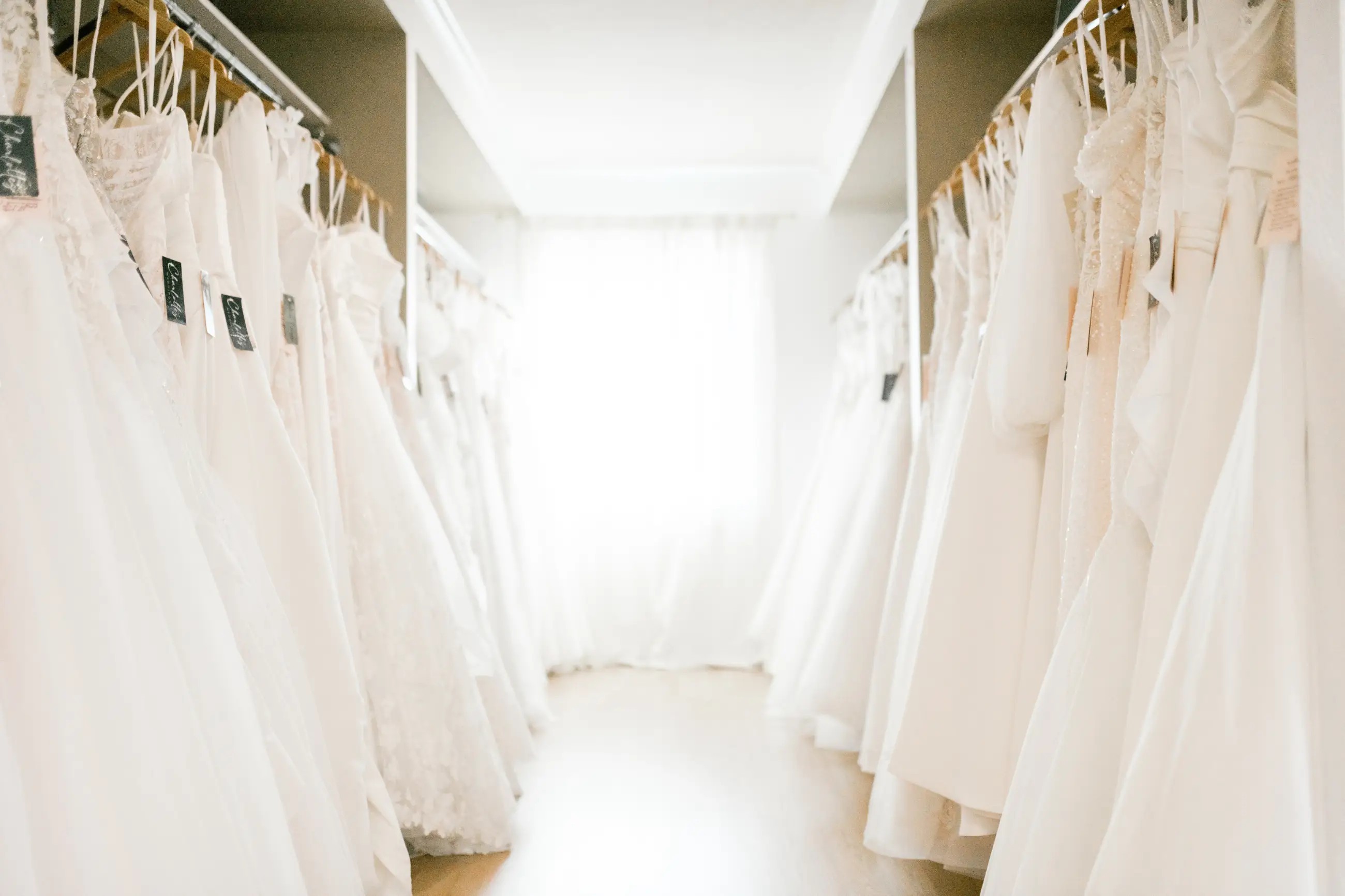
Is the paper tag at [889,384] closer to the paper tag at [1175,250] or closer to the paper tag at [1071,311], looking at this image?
Answer: the paper tag at [1071,311]

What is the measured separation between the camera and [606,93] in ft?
11.3

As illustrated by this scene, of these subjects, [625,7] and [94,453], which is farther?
[625,7]

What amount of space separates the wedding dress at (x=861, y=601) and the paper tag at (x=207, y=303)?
6.05 feet

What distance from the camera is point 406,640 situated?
189 centimetres

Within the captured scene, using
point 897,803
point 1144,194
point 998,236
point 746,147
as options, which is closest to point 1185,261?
point 1144,194

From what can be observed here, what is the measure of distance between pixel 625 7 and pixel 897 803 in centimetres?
224

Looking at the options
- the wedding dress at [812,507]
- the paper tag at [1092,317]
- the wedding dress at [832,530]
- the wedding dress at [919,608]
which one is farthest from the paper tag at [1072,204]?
the wedding dress at [812,507]

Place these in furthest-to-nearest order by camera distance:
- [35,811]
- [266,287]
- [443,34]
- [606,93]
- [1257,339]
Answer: [606,93] → [443,34] → [266,287] → [1257,339] → [35,811]

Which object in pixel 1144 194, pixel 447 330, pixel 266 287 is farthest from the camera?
pixel 447 330

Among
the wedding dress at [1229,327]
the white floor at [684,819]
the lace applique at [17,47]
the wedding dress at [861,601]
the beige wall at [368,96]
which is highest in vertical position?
the beige wall at [368,96]

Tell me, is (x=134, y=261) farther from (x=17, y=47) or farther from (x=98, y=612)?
(x=98, y=612)

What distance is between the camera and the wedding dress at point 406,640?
1.85 meters

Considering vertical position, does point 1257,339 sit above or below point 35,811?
above

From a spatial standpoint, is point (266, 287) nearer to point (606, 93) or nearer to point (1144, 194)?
point (1144, 194)
